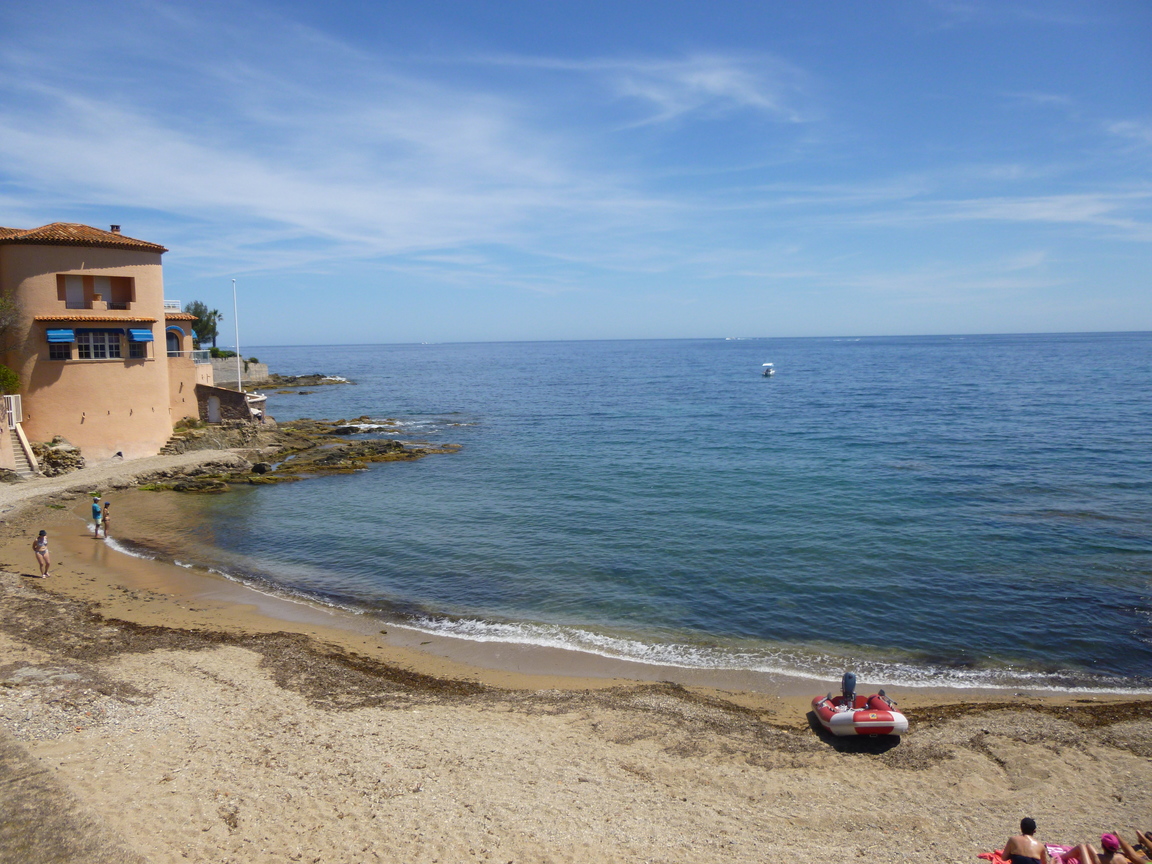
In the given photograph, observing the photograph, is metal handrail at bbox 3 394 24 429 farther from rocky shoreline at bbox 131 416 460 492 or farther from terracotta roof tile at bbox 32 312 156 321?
rocky shoreline at bbox 131 416 460 492

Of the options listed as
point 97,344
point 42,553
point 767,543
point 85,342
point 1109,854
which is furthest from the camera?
point 97,344

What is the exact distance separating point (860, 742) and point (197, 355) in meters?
41.5

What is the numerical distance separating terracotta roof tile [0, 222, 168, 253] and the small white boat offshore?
3389 cm

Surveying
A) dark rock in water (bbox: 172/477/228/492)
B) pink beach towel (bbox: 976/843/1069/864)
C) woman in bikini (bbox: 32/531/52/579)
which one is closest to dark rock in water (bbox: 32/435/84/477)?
dark rock in water (bbox: 172/477/228/492)

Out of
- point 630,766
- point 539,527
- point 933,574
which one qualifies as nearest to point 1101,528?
point 933,574

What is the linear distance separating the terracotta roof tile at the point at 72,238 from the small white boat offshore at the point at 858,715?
33.9 m

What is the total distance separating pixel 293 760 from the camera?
34.8 ft

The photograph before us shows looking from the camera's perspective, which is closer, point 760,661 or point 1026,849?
point 1026,849

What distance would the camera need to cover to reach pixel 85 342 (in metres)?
31.9

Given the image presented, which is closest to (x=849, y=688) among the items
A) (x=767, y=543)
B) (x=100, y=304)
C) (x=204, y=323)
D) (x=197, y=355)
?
(x=767, y=543)

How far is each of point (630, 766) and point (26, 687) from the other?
10083mm

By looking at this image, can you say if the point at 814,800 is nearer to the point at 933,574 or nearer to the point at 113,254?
the point at 933,574

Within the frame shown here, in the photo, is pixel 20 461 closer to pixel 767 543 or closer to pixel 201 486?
pixel 201 486

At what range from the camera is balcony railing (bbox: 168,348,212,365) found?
39938mm
